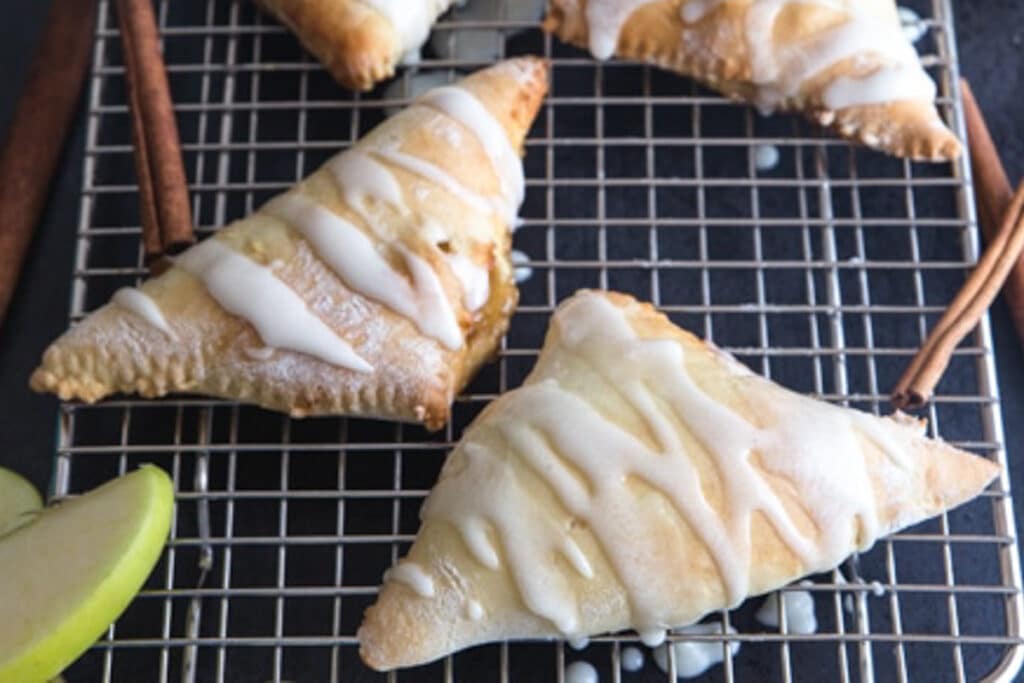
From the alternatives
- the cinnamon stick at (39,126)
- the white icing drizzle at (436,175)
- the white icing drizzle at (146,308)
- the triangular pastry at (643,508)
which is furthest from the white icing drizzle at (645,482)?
the cinnamon stick at (39,126)

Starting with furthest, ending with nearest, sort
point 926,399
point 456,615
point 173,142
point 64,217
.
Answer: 1. point 64,217
2. point 173,142
3. point 926,399
4. point 456,615

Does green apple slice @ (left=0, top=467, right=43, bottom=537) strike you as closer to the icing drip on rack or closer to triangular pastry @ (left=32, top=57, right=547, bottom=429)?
triangular pastry @ (left=32, top=57, right=547, bottom=429)

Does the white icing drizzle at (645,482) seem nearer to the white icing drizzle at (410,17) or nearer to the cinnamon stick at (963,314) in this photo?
the cinnamon stick at (963,314)

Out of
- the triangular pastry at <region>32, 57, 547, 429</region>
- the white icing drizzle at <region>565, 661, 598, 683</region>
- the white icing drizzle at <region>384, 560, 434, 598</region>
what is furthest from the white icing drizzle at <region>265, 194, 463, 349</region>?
the white icing drizzle at <region>565, 661, 598, 683</region>

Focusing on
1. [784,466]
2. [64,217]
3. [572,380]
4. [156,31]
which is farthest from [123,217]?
[784,466]

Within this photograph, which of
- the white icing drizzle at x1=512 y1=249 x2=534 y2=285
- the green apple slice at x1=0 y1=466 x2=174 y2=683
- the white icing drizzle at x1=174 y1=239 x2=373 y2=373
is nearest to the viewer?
Answer: the green apple slice at x1=0 y1=466 x2=174 y2=683

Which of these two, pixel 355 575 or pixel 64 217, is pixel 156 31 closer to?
pixel 64 217
